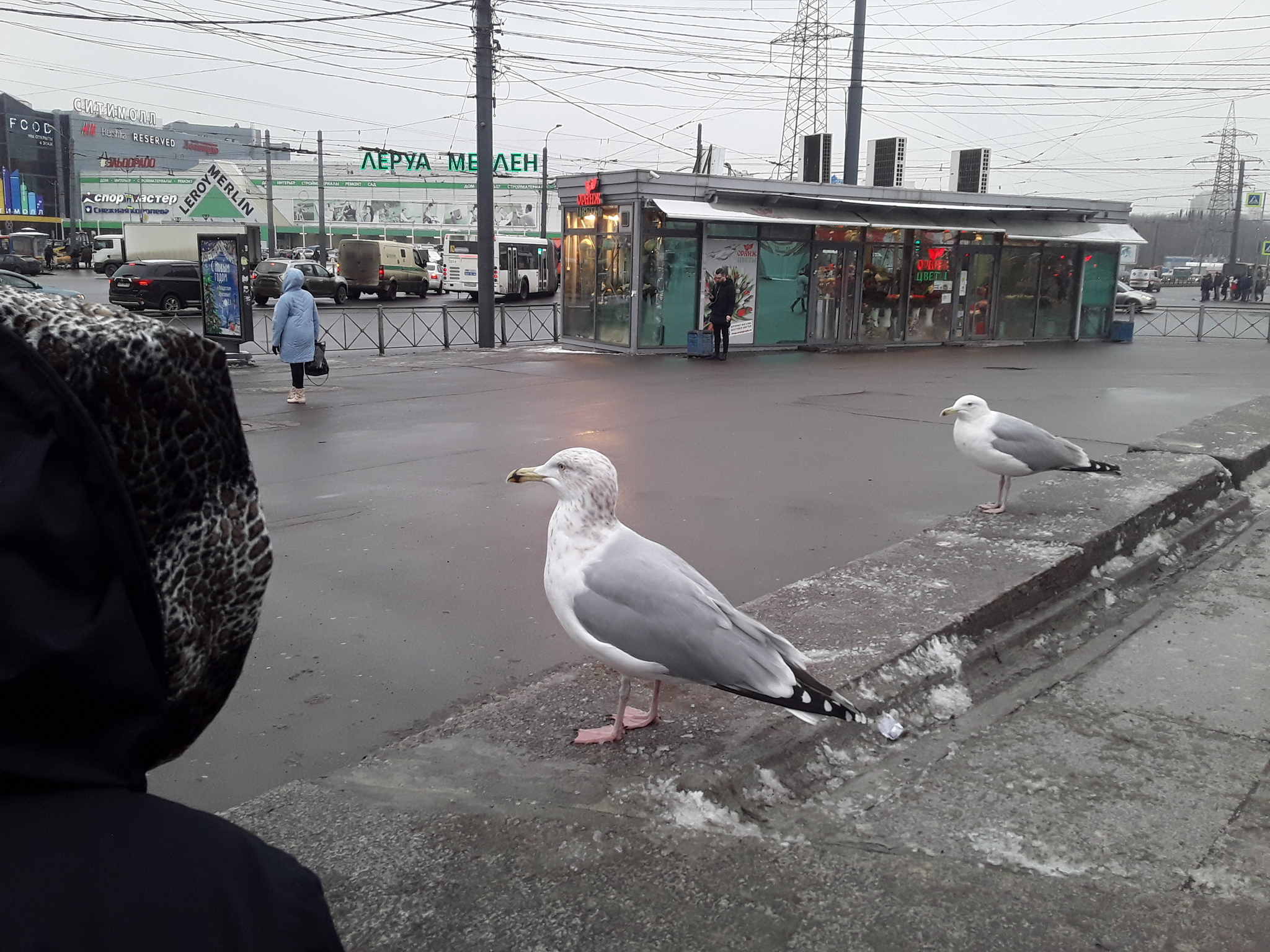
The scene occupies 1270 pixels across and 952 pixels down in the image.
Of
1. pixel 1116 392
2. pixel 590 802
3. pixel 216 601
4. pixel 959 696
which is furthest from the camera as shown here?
pixel 1116 392

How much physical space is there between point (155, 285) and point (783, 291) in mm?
16379

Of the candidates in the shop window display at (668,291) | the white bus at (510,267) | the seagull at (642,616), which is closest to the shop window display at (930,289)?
the shop window display at (668,291)

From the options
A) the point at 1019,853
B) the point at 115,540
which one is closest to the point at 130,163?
the point at 1019,853

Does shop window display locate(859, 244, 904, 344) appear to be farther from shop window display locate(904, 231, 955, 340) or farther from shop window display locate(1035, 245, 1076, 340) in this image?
shop window display locate(1035, 245, 1076, 340)

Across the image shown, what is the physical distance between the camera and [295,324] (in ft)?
42.1

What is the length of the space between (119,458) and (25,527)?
0.17 m

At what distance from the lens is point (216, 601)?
44.1 inches

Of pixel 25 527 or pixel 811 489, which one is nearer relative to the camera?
pixel 25 527

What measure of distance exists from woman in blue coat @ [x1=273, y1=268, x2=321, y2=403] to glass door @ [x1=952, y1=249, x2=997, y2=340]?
16.2 m

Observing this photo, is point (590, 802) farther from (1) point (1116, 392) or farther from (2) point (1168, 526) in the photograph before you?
(1) point (1116, 392)

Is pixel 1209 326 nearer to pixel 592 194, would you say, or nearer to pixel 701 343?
pixel 701 343

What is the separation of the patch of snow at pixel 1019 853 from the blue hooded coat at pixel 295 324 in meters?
11.4

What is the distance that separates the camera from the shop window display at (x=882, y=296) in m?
22.2

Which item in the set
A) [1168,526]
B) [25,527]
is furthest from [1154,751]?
[25,527]
